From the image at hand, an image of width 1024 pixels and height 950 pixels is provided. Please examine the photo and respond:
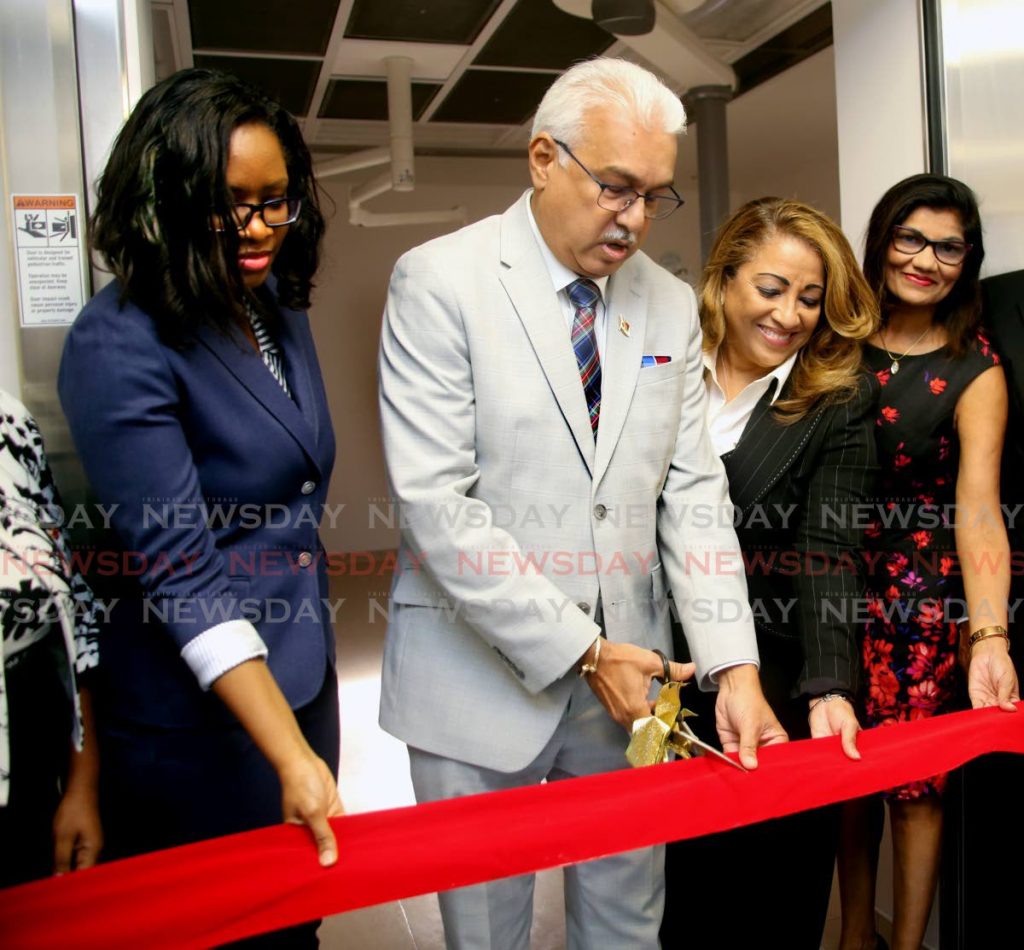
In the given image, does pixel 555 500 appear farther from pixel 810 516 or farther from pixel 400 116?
pixel 400 116

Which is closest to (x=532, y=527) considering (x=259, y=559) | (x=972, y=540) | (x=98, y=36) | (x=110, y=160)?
(x=259, y=559)

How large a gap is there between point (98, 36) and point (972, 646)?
76.5 inches

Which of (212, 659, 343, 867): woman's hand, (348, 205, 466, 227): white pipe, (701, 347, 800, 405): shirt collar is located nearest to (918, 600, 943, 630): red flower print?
(701, 347, 800, 405): shirt collar

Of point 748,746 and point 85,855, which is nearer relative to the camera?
point 85,855

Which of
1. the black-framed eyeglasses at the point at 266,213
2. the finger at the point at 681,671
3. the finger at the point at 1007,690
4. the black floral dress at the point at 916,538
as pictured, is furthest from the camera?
the black floral dress at the point at 916,538

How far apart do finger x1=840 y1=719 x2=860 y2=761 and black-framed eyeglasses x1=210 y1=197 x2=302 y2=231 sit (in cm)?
113

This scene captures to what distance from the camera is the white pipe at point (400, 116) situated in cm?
529

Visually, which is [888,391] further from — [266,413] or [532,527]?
[266,413]

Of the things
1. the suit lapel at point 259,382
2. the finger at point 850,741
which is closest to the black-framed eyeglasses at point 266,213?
the suit lapel at point 259,382

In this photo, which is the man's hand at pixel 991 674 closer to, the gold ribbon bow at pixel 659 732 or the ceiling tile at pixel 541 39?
the gold ribbon bow at pixel 659 732

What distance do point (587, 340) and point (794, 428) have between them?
1.73ft

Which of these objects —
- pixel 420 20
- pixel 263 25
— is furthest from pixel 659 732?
pixel 263 25

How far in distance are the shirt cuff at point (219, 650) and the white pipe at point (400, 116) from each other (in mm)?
4828

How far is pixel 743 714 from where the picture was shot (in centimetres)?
145
